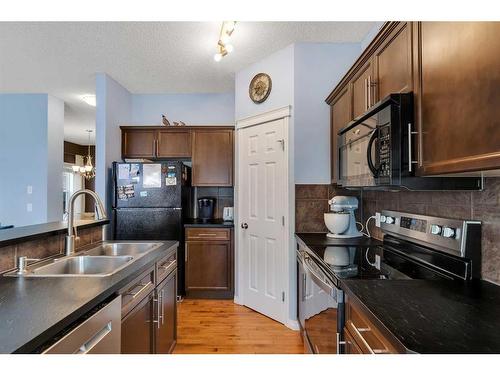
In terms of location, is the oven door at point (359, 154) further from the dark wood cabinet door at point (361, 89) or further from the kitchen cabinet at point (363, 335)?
the kitchen cabinet at point (363, 335)

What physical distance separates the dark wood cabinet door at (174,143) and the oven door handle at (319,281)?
2.23 meters

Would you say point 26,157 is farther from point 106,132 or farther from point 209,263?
point 209,263

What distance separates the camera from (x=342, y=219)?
2.33 m

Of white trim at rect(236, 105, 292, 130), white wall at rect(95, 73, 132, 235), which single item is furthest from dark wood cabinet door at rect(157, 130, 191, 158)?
white trim at rect(236, 105, 292, 130)

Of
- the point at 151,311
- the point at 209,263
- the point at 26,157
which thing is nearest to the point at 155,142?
the point at 209,263

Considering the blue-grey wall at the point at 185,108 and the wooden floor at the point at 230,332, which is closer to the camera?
the wooden floor at the point at 230,332

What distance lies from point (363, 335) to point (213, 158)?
2852 millimetres

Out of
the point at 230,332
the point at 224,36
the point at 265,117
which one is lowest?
the point at 230,332

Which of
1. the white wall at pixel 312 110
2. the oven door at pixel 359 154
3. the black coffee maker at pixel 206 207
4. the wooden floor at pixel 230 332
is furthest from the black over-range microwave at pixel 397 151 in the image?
the black coffee maker at pixel 206 207

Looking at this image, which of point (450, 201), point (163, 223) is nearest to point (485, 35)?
point (450, 201)

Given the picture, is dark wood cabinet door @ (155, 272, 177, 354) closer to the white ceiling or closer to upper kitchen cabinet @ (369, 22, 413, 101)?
upper kitchen cabinet @ (369, 22, 413, 101)

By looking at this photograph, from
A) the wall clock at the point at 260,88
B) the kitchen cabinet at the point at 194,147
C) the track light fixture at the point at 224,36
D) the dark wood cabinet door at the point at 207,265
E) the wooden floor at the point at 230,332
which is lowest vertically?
the wooden floor at the point at 230,332

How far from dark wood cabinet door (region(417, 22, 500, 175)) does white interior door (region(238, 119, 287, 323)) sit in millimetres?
1587

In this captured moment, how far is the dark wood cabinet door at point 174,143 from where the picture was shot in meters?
3.69
